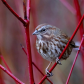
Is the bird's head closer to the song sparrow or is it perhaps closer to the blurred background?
the song sparrow

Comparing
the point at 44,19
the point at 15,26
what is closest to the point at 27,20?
the point at 15,26

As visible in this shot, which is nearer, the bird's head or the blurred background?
the bird's head

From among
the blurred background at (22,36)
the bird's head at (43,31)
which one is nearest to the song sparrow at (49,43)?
the bird's head at (43,31)

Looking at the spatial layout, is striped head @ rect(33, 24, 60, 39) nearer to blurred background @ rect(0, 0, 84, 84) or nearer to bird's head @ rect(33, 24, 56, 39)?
bird's head @ rect(33, 24, 56, 39)

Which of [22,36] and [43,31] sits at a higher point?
[43,31]

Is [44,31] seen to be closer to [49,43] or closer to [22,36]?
[49,43]

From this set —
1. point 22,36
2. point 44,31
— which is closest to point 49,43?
point 44,31

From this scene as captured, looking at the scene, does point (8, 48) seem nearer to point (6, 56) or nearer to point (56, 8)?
point (6, 56)

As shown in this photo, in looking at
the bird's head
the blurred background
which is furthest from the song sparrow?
the blurred background

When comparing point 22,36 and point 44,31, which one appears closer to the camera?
point 44,31

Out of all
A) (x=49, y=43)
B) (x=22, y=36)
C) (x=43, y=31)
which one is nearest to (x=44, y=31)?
(x=43, y=31)

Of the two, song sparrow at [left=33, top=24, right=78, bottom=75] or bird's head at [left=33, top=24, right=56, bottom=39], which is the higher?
bird's head at [left=33, top=24, right=56, bottom=39]
